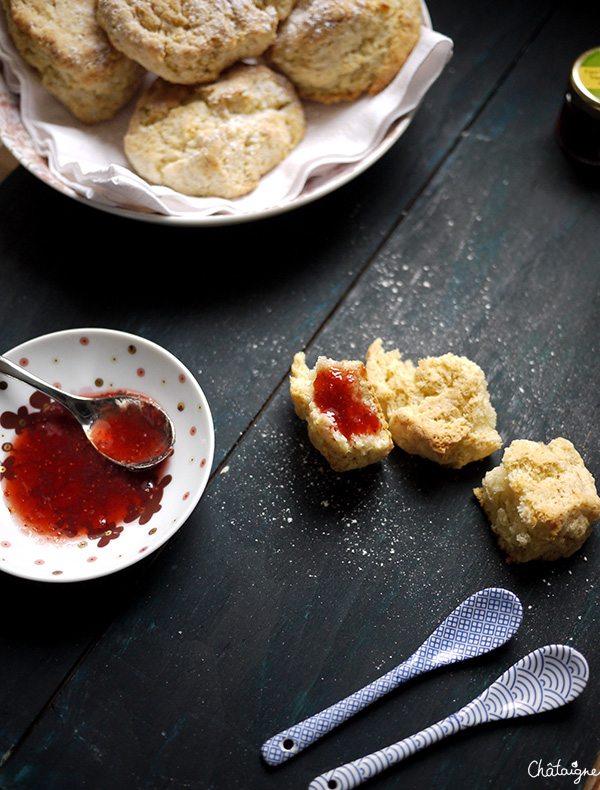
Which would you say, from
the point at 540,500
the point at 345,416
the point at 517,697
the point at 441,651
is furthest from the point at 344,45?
the point at 517,697

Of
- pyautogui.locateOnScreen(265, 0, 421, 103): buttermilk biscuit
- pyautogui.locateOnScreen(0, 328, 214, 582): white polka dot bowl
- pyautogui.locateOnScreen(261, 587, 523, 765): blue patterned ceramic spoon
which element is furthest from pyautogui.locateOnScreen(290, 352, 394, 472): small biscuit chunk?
pyautogui.locateOnScreen(265, 0, 421, 103): buttermilk biscuit

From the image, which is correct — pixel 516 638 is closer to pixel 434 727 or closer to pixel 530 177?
pixel 434 727

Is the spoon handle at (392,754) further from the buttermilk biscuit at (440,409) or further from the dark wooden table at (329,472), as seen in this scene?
the buttermilk biscuit at (440,409)

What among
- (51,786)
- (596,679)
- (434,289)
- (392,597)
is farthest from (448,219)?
(51,786)

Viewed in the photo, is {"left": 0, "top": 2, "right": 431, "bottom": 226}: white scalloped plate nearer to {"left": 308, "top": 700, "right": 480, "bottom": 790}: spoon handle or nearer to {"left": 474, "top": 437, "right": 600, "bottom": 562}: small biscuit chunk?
{"left": 474, "top": 437, "right": 600, "bottom": 562}: small biscuit chunk

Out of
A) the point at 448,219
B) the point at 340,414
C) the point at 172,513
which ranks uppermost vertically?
the point at 448,219

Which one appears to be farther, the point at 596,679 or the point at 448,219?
the point at 448,219

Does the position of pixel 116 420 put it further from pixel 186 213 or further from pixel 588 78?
pixel 588 78
